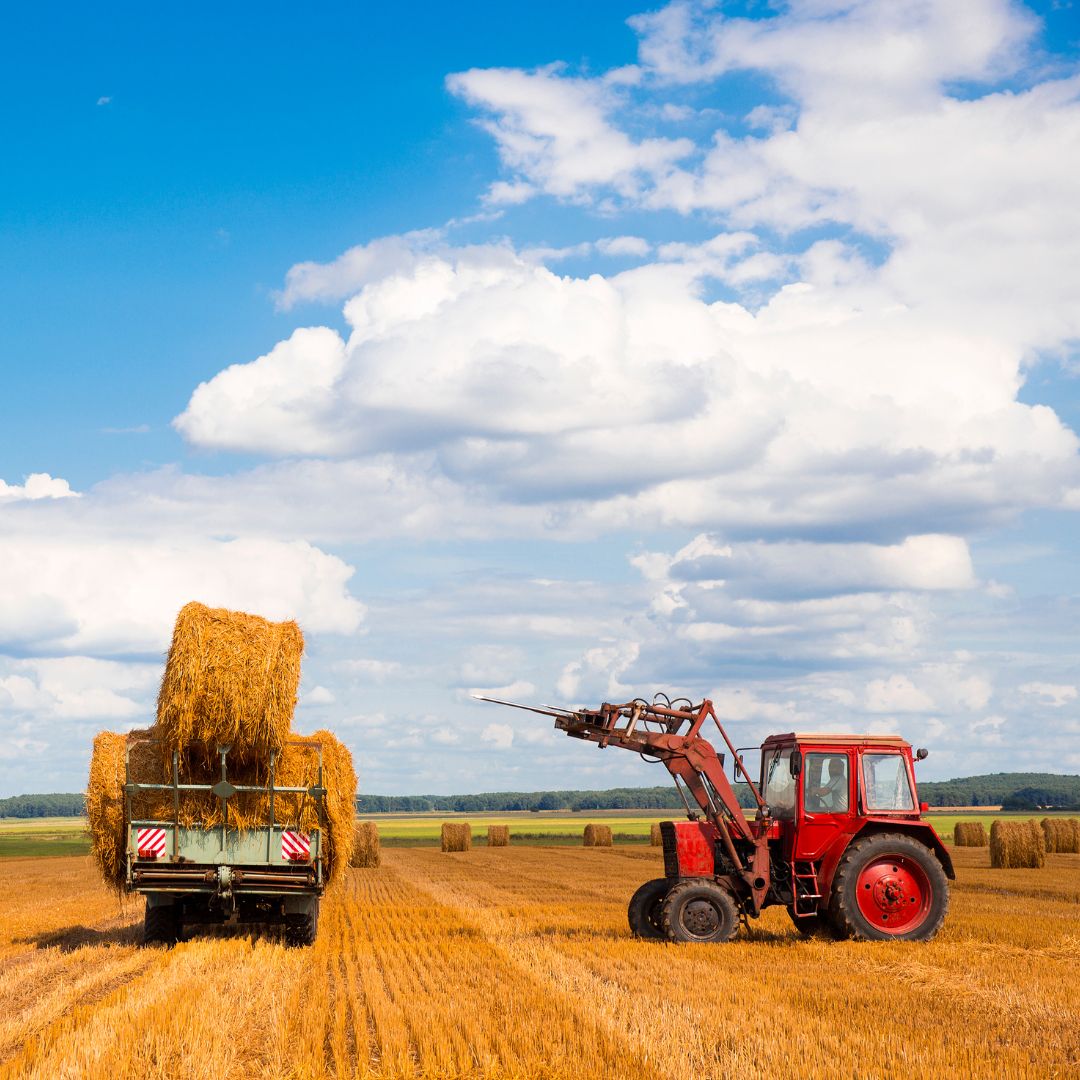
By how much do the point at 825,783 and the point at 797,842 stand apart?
86 cm

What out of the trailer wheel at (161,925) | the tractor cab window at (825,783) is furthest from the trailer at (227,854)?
the tractor cab window at (825,783)

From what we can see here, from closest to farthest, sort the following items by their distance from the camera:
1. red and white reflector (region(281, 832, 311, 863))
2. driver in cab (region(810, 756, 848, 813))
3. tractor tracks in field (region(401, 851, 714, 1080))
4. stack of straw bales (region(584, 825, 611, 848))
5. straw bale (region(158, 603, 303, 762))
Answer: tractor tracks in field (region(401, 851, 714, 1080)) < straw bale (region(158, 603, 303, 762)) < red and white reflector (region(281, 832, 311, 863)) < driver in cab (region(810, 756, 848, 813)) < stack of straw bales (region(584, 825, 611, 848))

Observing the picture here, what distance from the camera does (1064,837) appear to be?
4203cm

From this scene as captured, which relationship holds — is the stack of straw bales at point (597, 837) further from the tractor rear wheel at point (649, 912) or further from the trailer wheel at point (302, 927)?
the trailer wheel at point (302, 927)

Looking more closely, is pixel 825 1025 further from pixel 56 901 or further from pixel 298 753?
pixel 56 901

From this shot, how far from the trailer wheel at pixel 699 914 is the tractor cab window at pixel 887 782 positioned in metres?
2.42

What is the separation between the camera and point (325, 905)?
24.6 m

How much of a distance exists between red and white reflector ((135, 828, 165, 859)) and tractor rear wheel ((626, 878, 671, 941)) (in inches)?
228

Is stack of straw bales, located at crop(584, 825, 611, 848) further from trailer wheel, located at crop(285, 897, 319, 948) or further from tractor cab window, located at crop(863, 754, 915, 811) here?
trailer wheel, located at crop(285, 897, 319, 948)

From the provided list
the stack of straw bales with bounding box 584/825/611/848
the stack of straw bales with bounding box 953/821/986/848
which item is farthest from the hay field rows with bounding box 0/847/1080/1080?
the stack of straw bales with bounding box 584/825/611/848

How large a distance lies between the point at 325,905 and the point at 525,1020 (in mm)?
14671

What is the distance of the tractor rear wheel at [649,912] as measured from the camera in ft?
54.1

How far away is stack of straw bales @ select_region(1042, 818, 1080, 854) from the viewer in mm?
41844

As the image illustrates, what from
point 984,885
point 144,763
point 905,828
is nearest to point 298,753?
point 144,763
